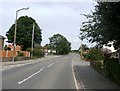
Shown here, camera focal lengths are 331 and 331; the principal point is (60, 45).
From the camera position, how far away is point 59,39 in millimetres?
192875

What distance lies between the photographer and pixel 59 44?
7219 inches

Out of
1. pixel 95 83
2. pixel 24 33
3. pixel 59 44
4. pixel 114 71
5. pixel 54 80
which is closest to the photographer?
pixel 95 83

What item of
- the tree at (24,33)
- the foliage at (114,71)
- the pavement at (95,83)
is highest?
the tree at (24,33)

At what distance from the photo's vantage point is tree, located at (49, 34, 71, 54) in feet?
563

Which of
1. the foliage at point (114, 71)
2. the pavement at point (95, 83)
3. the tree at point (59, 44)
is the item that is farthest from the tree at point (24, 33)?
the foliage at point (114, 71)

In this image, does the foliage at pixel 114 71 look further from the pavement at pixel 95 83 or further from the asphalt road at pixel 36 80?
the asphalt road at pixel 36 80

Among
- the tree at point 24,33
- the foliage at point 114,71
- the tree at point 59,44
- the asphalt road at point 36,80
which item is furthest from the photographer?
the tree at point 59,44

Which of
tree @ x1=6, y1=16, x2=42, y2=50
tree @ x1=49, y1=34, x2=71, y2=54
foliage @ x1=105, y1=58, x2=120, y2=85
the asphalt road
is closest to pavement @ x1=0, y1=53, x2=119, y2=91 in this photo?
the asphalt road

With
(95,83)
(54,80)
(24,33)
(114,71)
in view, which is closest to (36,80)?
(54,80)

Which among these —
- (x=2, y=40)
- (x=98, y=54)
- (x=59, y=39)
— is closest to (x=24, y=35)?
(x=2, y=40)

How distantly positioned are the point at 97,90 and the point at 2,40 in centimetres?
7173

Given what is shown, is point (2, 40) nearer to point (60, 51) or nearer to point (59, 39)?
point (60, 51)

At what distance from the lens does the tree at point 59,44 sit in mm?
171663

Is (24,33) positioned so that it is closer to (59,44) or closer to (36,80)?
(36,80)
